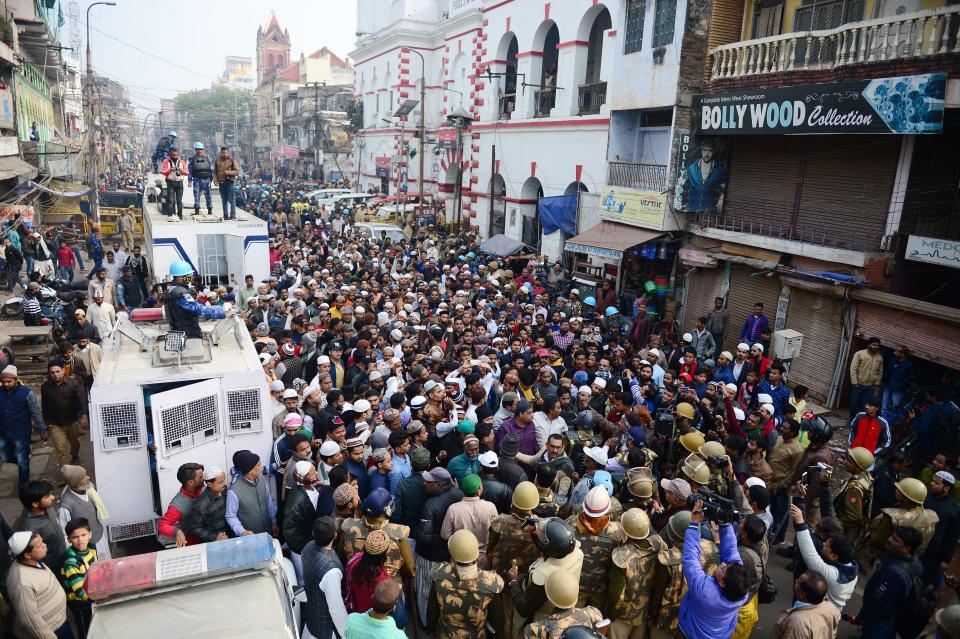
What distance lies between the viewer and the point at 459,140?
1075 inches

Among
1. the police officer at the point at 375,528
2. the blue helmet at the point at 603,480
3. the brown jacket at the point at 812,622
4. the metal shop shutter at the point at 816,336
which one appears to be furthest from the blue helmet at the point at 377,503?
the metal shop shutter at the point at 816,336

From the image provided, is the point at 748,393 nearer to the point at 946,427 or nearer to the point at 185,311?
the point at 946,427

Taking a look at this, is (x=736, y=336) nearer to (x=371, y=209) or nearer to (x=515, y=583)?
(x=515, y=583)

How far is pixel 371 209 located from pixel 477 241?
23.4 ft

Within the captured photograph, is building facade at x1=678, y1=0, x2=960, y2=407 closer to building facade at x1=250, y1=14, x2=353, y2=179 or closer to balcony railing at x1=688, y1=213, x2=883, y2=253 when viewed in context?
balcony railing at x1=688, y1=213, x2=883, y2=253

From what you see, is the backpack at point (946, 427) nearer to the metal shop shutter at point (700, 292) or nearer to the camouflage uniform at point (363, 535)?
the metal shop shutter at point (700, 292)

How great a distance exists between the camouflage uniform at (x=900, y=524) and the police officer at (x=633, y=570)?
2.23 m

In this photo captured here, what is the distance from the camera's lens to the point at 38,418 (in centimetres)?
702

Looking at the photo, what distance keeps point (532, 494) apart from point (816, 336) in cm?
887

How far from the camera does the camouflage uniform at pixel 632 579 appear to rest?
13.9ft

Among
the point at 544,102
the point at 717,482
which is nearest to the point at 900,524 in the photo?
the point at 717,482

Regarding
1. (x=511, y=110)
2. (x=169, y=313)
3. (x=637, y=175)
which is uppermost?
(x=511, y=110)

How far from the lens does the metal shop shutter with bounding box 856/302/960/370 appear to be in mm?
9204

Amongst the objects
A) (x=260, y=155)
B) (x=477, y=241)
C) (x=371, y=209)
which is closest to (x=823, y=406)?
(x=477, y=241)
